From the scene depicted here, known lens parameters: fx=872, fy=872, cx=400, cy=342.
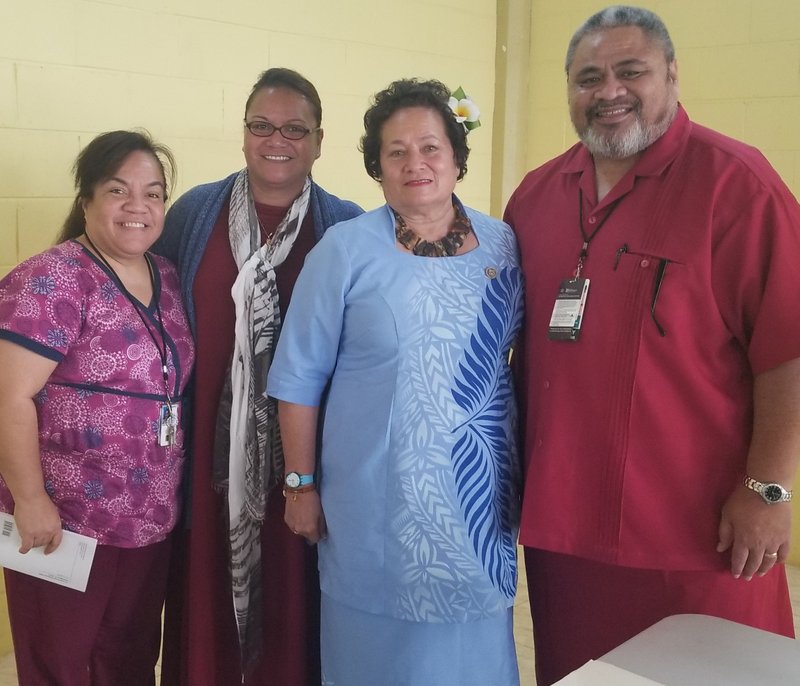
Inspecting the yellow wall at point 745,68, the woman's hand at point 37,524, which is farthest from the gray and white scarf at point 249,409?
the yellow wall at point 745,68

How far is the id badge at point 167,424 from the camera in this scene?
1.84 meters

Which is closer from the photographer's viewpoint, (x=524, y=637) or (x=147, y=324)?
(x=147, y=324)

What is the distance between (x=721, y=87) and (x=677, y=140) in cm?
185

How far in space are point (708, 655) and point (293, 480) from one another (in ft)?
3.03

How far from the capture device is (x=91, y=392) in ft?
5.76

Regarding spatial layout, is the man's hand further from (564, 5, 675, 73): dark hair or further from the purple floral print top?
the purple floral print top

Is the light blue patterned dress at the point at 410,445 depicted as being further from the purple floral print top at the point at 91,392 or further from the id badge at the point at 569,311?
the purple floral print top at the point at 91,392

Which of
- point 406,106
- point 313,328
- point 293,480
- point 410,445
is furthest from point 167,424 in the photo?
point 406,106

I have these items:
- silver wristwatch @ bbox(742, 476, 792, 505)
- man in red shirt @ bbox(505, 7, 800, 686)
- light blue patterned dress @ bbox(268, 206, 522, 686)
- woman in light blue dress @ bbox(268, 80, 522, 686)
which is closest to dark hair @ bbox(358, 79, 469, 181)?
woman in light blue dress @ bbox(268, 80, 522, 686)

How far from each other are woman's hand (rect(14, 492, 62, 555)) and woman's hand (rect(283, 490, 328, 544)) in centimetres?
47

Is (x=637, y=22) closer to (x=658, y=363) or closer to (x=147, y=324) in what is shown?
(x=658, y=363)

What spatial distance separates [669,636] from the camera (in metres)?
1.18

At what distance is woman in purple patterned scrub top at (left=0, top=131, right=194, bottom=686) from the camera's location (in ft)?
5.60

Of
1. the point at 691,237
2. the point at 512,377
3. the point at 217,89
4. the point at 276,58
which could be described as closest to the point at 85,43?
the point at 217,89
